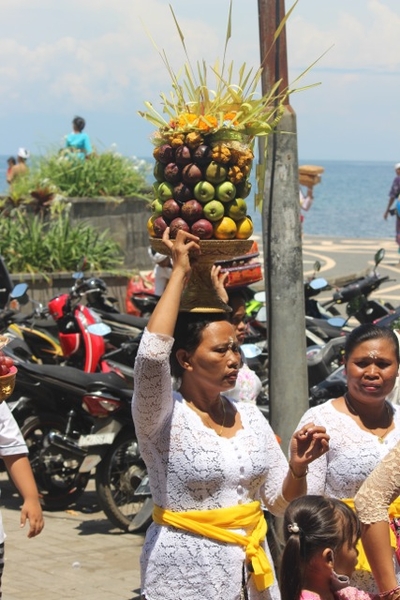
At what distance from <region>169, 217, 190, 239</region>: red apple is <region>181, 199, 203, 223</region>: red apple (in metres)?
0.02

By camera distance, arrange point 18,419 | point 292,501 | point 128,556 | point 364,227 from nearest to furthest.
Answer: point 292,501, point 128,556, point 18,419, point 364,227

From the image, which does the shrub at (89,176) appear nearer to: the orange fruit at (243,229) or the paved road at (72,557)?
the paved road at (72,557)

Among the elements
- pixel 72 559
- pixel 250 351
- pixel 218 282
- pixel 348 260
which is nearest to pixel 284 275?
pixel 250 351

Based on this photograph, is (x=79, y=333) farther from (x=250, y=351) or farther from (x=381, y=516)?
(x=381, y=516)

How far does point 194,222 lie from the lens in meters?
4.29

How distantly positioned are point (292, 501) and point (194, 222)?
100 cm

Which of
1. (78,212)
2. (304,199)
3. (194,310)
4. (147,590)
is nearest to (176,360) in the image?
(194,310)

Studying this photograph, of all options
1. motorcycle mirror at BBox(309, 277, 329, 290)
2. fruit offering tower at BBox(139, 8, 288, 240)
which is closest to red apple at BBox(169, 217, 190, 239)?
fruit offering tower at BBox(139, 8, 288, 240)

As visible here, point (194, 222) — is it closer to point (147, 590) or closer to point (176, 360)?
point (176, 360)

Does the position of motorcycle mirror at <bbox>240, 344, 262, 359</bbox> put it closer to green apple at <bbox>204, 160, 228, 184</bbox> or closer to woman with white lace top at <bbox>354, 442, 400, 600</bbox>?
green apple at <bbox>204, 160, 228, 184</bbox>

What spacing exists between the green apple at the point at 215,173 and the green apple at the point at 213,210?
75 millimetres

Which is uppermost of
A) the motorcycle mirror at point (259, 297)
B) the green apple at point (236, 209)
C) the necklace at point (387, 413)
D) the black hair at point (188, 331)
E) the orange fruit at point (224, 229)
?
the green apple at point (236, 209)

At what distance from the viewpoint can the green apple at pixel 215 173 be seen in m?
4.28

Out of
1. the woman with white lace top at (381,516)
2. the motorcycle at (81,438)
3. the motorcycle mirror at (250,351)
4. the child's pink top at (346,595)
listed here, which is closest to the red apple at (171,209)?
the woman with white lace top at (381,516)
